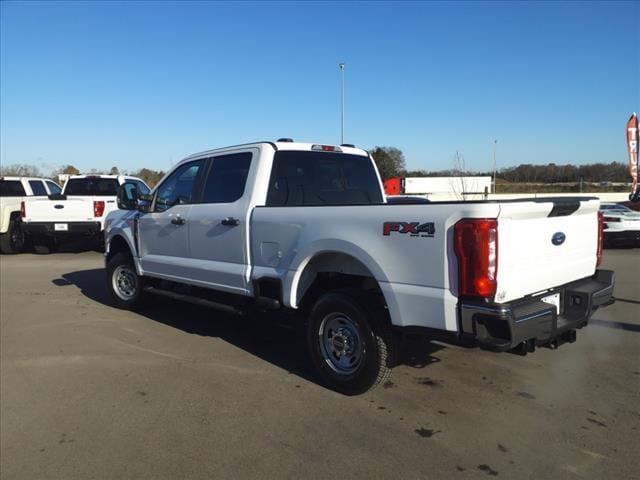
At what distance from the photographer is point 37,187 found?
49.9 ft

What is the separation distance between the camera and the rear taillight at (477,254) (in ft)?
10.6

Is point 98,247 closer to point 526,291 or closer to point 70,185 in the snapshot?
point 70,185

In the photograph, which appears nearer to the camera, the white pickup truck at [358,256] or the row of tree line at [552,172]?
the white pickup truck at [358,256]

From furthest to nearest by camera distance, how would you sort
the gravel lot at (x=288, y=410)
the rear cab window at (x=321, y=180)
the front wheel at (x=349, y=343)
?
the rear cab window at (x=321, y=180), the front wheel at (x=349, y=343), the gravel lot at (x=288, y=410)

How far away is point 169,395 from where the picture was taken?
14.2ft

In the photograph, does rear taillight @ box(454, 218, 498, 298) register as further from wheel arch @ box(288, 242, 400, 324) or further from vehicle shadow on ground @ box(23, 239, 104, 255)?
vehicle shadow on ground @ box(23, 239, 104, 255)

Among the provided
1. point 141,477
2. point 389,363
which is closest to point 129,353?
point 141,477

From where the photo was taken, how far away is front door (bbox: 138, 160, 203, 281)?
594 centimetres

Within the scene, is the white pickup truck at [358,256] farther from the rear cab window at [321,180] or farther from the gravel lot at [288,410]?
the gravel lot at [288,410]

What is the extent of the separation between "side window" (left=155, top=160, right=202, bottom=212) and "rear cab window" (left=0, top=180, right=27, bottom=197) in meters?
10.2

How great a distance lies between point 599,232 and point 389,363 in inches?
87.0

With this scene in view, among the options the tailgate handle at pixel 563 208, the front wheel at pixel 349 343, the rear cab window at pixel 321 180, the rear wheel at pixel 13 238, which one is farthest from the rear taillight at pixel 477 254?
the rear wheel at pixel 13 238

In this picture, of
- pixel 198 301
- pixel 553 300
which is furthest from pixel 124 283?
pixel 553 300

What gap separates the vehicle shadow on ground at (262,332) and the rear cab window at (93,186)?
576cm
